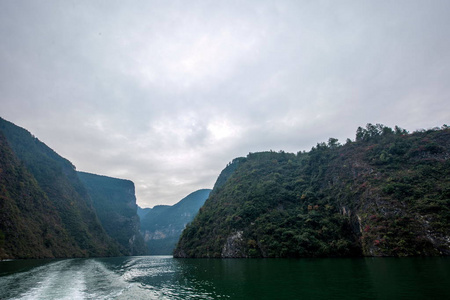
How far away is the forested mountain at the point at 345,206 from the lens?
50.0m

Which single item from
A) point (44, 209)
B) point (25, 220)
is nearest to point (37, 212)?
point (44, 209)

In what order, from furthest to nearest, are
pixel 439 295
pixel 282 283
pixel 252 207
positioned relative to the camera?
pixel 252 207
pixel 282 283
pixel 439 295

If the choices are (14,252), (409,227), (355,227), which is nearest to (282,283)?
(409,227)

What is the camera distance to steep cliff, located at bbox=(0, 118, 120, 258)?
98.3 m

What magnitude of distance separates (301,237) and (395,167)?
35.8m

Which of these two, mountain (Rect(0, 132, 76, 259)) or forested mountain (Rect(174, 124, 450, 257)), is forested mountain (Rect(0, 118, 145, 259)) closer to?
mountain (Rect(0, 132, 76, 259))

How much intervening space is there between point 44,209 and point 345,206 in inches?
6028

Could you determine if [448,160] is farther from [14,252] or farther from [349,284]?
[14,252]

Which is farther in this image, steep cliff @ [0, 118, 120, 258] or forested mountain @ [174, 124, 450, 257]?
steep cliff @ [0, 118, 120, 258]

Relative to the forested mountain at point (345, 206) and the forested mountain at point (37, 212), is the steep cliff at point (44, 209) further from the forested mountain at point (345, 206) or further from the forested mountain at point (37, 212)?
the forested mountain at point (345, 206)

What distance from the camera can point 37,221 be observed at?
114625mm

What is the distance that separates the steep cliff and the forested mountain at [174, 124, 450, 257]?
64.4 metres

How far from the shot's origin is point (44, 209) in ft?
424

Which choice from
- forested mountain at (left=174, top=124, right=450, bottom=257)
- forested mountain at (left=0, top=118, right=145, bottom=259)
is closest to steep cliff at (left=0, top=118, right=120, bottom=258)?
forested mountain at (left=0, top=118, right=145, bottom=259)
